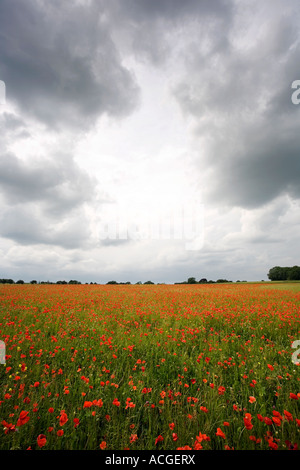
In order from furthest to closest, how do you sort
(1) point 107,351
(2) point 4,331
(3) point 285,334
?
1. (3) point 285,334
2. (2) point 4,331
3. (1) point 107,351

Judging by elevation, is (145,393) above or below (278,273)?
above

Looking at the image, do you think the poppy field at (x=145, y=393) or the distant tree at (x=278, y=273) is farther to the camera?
the distant tree at (x=278, y=273)

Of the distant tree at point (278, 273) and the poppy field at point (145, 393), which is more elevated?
the poppy field at point (145, 393)

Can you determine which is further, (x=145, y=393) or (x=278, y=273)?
(x=278, y=273)

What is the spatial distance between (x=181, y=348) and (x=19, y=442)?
366 centimetres

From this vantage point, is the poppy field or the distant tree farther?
the distant tree

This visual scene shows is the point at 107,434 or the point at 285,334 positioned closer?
the point at 107,434

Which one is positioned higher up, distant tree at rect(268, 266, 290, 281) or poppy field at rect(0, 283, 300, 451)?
poppy field at rect(0, 283, 300, 451)
